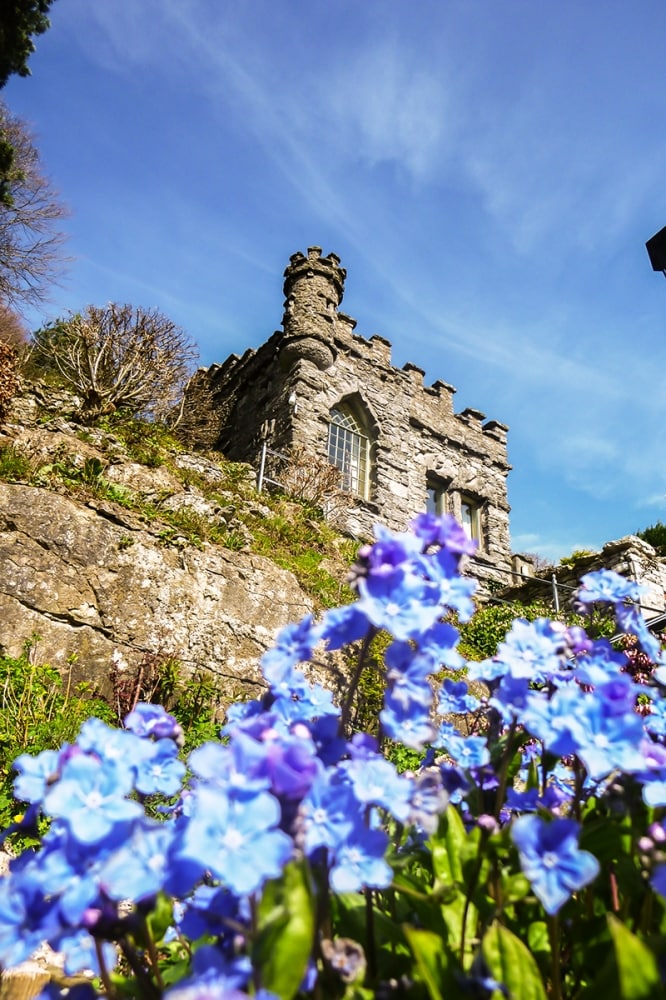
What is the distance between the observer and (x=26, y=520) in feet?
19.9

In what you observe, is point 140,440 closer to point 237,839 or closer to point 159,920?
point 159,920

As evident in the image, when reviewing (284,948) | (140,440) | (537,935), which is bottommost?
(537,935)

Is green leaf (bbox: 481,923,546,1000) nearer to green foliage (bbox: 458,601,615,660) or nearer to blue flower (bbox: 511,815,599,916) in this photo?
blue flower (bbox: 511,815,599,916)

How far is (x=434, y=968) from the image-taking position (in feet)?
2.72

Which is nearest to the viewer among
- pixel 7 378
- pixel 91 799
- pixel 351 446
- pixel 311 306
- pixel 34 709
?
pixel 91 799

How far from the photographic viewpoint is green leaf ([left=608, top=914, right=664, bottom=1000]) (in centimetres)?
67

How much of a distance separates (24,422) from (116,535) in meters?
2.52

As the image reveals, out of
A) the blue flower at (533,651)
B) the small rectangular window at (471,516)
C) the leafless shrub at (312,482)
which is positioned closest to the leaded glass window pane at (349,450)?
the leafless shrub at (312,482)

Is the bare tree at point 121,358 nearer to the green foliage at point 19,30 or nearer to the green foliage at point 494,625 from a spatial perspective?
the green foliage at point 19,30

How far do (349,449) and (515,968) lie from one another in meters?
13.5

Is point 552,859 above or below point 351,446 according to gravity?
below

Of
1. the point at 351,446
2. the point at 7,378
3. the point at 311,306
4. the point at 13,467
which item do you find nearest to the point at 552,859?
the point at 13,467

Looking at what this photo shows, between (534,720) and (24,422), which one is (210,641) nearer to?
(24,422)

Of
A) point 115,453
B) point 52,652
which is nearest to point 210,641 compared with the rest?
point 52,652
